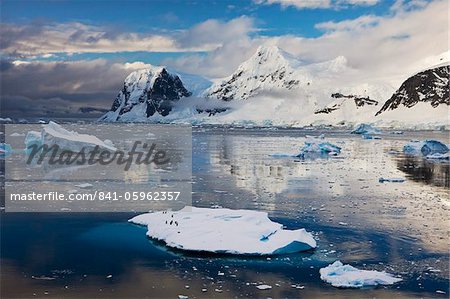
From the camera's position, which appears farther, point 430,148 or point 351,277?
point 430,148

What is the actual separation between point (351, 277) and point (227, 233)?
336 cm

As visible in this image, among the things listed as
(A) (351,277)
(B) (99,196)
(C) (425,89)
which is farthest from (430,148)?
(C) (425,89)

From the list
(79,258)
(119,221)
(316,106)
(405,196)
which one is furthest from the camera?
(316,106)

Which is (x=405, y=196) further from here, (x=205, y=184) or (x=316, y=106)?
(x=316, y=106)

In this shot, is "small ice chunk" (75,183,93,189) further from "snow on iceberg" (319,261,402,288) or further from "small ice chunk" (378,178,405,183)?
"small ice chunk" (378,178,405,183)

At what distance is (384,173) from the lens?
2608 centimetres

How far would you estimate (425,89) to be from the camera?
150875 mm

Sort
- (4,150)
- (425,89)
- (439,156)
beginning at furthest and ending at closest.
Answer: (425,89) → (439,156) → (4,150)

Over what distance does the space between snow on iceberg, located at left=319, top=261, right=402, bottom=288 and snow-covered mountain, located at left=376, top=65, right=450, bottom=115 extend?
146488 millimetres

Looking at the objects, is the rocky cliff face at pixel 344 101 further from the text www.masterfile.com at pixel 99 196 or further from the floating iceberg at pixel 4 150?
the text www.masterfile.com at pixel 99 196

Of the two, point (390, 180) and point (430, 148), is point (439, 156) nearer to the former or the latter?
point (430, 148)

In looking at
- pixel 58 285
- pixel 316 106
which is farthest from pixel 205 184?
pixel 316 106

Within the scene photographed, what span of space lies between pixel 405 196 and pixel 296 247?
8.96 m

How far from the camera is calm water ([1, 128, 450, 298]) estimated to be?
929cm
